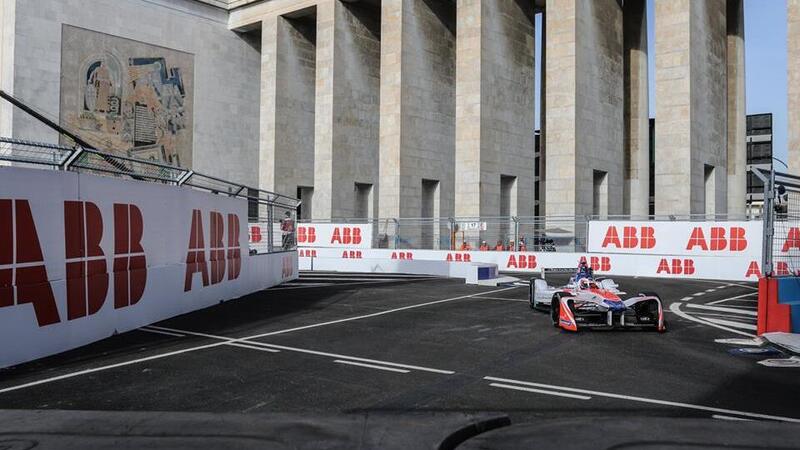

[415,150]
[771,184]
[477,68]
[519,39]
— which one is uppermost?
[519,39]

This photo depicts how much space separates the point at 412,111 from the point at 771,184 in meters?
29.7

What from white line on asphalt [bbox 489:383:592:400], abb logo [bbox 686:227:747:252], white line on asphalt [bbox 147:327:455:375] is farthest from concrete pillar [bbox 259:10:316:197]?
white line on asphalt [bbox 489:383:592:400]

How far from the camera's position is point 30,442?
492 centimetres

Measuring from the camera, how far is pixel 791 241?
1228cm

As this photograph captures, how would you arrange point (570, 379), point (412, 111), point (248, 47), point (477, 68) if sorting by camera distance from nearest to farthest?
point (570, 379)
point (477, 68)
point (412, 111)
point (248, 47)

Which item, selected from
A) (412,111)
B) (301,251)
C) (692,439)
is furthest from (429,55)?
(692,439)

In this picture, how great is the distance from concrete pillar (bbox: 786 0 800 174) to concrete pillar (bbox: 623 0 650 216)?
12.0 meters

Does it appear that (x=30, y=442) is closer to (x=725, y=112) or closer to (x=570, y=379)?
(x=570, y=379)

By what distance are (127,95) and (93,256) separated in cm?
A: 3406

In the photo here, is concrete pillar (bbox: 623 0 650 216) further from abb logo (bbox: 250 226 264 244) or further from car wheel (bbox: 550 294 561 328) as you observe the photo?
car wheel (bbox: 550 294 561 328)

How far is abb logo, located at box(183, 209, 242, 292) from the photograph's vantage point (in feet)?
45.1

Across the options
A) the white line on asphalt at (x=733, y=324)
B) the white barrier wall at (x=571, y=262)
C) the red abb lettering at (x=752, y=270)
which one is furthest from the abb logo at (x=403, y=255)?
the white line on asphalt at (x=733, y=324)

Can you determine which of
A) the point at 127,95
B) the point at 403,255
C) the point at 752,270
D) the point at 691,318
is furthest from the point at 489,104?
the point at 691,318

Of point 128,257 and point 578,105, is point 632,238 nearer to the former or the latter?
point 578,105
